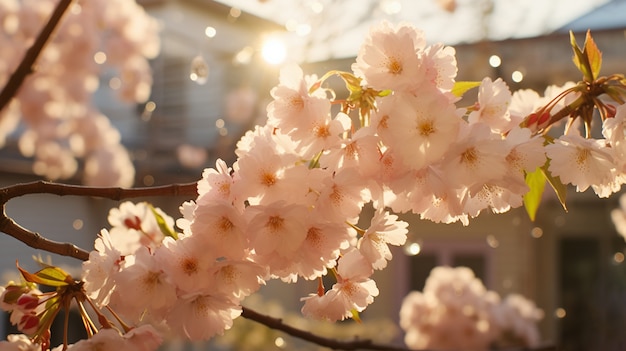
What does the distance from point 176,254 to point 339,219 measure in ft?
0.36

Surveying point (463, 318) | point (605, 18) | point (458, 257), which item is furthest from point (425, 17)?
point (458, 257)

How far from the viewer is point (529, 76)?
250 cm

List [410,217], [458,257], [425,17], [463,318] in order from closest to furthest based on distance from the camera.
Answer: [425,17] < [463,318] < [410,217] < [458,257]

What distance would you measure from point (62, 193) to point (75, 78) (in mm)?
1839

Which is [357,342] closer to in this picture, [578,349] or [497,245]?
[497,245]

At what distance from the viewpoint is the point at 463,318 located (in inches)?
92.4

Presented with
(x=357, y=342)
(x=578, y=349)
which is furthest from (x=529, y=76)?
(x=357, y=342)

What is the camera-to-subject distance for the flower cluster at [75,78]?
192cm

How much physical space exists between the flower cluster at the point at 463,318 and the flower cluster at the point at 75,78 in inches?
49.0

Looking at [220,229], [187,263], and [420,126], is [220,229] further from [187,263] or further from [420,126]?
[420,126]

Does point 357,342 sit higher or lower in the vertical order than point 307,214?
lower

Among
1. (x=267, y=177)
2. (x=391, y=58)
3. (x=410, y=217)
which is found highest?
(x=391, y=58)

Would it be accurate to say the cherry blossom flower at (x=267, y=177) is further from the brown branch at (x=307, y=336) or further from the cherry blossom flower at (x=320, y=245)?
the brown branch at (x=307, y=336)

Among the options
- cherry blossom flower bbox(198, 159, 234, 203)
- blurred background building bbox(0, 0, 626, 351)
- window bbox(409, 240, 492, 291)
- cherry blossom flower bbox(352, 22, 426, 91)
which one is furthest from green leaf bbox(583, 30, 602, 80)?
window bbox(409, 240, 492, 291)
